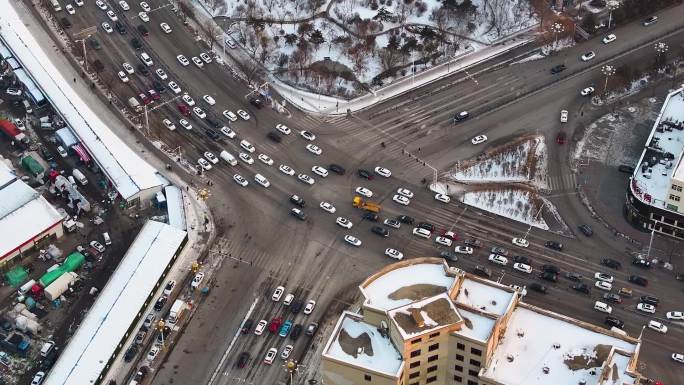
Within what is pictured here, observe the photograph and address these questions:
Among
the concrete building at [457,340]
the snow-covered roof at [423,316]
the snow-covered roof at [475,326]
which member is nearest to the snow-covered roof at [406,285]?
the concrete building at [457,340]

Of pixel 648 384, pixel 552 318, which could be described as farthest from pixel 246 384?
pixel 648 384

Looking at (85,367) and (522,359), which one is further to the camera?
(85,367)

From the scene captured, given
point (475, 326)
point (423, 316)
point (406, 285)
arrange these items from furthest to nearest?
point (406, 285) < point (475, 326) < point (423, 316)

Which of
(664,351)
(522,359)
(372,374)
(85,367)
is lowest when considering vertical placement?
(85,367)

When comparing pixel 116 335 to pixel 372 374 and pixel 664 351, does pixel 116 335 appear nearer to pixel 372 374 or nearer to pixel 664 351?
pixel 372 374

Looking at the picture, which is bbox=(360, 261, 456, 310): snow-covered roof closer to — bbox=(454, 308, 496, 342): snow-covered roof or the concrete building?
the concrete building

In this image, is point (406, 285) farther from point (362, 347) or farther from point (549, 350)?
point (549, 350)

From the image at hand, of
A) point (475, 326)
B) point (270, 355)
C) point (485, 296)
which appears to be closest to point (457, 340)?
point (475, 326)
